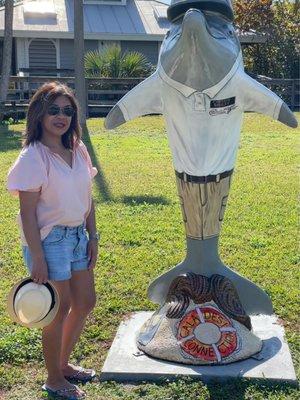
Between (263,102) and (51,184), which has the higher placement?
(263,102)

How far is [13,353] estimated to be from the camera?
3.91 metres

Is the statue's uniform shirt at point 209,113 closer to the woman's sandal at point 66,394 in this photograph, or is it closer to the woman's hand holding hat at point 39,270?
the woman's hand holding hat at point 39,270

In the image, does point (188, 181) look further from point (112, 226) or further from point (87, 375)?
point (112, 226)

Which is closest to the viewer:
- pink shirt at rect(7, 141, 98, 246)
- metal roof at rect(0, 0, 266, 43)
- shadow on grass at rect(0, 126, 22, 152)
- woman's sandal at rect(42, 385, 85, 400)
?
pink shirt at rect(7, 141, 98, 246)

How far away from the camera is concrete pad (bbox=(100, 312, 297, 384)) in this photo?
3.53 meters

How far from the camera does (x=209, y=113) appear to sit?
3.60 meters

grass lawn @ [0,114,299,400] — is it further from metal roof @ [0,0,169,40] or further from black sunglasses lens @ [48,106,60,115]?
metal roof @ [0,0,169,40]

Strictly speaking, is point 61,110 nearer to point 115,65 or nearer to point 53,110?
point 53,110

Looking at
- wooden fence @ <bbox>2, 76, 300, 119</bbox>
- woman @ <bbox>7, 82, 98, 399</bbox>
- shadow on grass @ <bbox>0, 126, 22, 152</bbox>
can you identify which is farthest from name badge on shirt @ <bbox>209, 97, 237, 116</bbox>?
wooden fence @ <bbox>2, 76, 300, 119</bbox>

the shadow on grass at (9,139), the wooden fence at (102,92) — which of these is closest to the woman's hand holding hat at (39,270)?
the shadow on grass at (9,139)

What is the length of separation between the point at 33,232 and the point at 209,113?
1296mm

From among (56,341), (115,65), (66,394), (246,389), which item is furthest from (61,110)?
(115,65)

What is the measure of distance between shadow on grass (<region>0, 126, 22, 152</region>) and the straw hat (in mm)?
9474

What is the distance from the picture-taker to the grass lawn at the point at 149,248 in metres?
3.50
